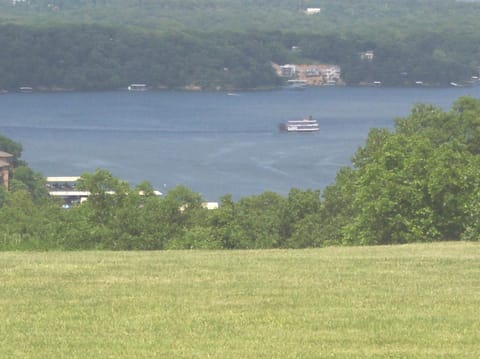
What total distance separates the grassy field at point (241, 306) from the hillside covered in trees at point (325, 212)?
4.61m

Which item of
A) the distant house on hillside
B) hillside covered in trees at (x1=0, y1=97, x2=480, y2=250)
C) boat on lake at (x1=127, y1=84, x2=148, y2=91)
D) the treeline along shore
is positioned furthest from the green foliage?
the distant house on hillside

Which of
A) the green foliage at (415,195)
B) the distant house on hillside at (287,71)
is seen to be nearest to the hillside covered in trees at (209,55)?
the distant house on hillside at (287,71)

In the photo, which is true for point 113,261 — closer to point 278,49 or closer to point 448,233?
point 448,233

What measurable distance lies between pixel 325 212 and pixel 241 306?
18791 mm

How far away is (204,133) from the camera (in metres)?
97.7

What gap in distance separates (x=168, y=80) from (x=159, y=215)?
425ft

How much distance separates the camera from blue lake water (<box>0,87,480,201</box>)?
7375 cm

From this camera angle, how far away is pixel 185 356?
9.28 meters

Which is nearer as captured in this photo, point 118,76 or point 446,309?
point 446,309

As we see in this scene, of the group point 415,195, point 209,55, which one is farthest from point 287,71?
point 415,195

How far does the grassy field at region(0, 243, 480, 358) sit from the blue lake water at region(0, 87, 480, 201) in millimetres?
50121

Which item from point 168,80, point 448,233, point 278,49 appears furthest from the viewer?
point 278,49

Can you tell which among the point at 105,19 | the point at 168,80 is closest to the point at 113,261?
the point at 168,80

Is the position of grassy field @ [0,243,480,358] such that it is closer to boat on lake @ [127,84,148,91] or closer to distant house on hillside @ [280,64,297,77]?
boat on lake @ [127,84,148,91]
